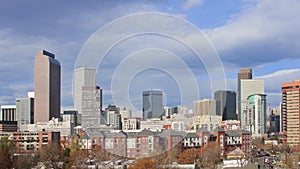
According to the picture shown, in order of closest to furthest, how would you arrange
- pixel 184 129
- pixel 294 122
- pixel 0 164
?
pixel 0 164 < pixel 184 129 < pixel 294 122

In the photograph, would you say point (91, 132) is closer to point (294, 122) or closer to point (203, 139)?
point (203, 139)

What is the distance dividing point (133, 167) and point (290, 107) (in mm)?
21180

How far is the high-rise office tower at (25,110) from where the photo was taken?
3918cm

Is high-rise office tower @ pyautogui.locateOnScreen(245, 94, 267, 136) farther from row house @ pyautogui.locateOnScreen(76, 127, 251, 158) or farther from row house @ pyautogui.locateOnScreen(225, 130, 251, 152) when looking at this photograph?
row house @ pyautogui.locateOnScreen(76, 127, 251, 158)

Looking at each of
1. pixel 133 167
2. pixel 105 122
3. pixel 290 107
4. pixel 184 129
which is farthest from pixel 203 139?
pixel 290 107

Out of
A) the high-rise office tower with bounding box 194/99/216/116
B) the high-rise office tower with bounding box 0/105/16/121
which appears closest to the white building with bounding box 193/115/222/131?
the high-rise office tower with bounding box 194/99/216/116

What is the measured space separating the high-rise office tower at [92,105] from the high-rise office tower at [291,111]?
1462 centimetres

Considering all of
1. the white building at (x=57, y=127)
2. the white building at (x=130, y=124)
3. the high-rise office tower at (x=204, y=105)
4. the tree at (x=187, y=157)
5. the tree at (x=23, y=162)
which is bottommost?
the white building at (x=57, y=127)

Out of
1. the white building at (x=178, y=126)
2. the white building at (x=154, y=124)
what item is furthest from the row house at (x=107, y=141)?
the white building at (x=154, y=124)

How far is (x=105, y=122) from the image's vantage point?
16047mm

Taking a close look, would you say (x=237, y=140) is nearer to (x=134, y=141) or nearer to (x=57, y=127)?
(x=134, y=141)

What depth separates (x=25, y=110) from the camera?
40062 millimetres

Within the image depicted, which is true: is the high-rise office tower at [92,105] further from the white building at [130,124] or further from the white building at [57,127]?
the white building at [57,127]

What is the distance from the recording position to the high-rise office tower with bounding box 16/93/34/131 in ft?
129
